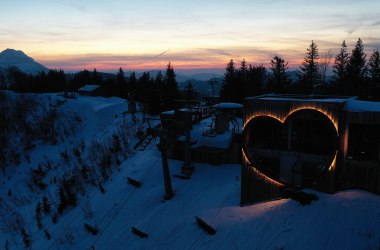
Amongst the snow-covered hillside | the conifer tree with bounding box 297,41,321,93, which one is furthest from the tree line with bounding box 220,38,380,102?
the snow-covered hillside

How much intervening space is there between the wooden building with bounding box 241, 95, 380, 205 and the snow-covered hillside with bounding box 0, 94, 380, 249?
3.14 feet

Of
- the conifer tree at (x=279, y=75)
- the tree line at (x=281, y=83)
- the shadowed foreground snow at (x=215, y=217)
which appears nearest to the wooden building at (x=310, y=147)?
the shadowed foreground snow at (x=215, y=217)

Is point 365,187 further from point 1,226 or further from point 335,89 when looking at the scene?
point 335,89

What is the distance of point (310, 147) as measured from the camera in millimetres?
17922

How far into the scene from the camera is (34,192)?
31.3 metres

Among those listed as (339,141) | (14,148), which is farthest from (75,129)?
(339,141)

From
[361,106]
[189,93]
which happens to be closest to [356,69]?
[189,93]

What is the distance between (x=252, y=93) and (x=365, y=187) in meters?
32.1

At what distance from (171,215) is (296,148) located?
9.29 m

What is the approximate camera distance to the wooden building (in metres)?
16.2

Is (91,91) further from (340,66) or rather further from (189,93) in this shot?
(340,66)

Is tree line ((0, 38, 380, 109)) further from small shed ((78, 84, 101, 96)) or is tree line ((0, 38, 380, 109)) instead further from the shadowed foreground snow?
the shadowed foreground snow

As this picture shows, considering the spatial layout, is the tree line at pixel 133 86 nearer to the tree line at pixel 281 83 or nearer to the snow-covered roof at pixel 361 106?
the tree line at pixel 281 83

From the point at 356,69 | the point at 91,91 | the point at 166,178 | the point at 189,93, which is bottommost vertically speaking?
the point at 166,178
